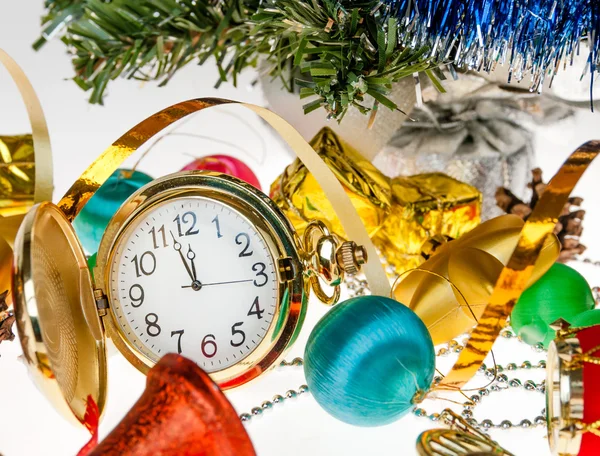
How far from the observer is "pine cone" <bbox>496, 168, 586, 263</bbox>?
1.04 m

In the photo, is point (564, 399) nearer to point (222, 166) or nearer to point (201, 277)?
point (201, 277)

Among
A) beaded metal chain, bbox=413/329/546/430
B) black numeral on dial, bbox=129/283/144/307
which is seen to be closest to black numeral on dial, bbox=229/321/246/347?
black numeral on dial, bbox=129/283/144/307

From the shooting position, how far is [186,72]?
1357 mm

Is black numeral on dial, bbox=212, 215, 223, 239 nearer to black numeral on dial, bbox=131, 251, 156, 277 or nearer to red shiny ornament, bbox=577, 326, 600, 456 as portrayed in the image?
black numeral on dial, bbox=131, 251, 156, 277

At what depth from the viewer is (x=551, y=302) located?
2.66 ft

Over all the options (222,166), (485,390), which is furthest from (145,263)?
(485,390)

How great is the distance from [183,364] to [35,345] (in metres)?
0.13

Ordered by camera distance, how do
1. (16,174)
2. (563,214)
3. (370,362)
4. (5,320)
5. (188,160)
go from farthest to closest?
(188,160) < (563,214) < (16,174) < (5,320) < (370,362)

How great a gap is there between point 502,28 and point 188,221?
1.33ft

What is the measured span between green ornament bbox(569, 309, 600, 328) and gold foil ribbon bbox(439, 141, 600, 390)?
4.5 inches

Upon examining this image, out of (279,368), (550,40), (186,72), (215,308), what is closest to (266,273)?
(215,308)

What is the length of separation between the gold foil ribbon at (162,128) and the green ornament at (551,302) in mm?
171

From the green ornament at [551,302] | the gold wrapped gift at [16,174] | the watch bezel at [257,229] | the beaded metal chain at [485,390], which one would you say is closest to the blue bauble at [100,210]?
the gold wrapped gift at [16,174]

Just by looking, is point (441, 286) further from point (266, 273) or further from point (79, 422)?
point (79, 422)
